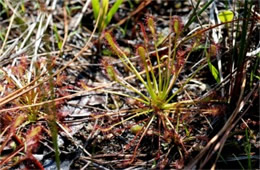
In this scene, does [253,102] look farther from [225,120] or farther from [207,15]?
[207,15]

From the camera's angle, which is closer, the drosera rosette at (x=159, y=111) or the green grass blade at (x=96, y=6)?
the drosera rosette at (x=159, y=111)

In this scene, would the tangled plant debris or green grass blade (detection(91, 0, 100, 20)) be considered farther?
green grass blade (detection(91, 0, 100, 20))

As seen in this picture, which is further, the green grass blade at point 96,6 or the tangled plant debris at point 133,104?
the green grass blade at point 96,6

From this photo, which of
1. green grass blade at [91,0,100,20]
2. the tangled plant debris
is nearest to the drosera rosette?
the tangled plant debris

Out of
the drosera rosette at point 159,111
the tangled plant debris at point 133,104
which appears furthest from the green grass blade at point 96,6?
the drosera rosette at point 159,111

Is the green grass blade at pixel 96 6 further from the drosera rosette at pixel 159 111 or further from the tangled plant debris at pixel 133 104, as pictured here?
the drosera rosette at pixel 159 111

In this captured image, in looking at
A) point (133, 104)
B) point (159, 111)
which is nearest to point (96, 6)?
point (133, 104)

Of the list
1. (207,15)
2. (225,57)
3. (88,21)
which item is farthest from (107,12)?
(225,57)

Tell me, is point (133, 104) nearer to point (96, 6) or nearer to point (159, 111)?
point (159, 111)

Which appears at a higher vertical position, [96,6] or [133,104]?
[96,6]

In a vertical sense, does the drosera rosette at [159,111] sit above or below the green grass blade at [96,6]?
below

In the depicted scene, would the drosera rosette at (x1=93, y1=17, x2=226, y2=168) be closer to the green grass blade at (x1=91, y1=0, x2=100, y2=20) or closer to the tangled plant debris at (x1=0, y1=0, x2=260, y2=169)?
the tangled plant debris at (x1=0, y1=0, x2=260, y2=169)
